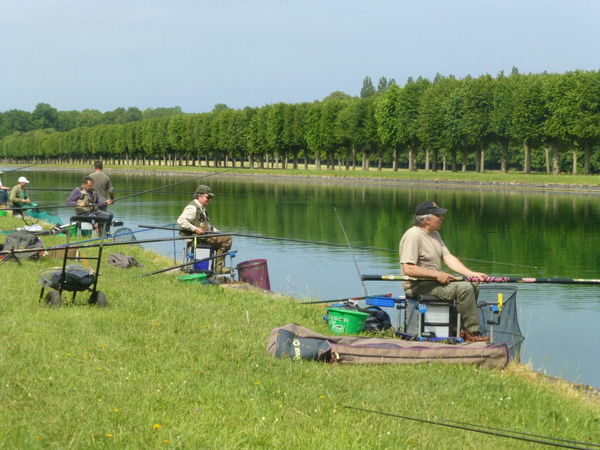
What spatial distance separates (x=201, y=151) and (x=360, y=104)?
3644cm

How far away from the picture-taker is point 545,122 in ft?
206

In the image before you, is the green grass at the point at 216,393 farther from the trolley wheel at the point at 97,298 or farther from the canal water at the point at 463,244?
the canal water at the point at 463,244

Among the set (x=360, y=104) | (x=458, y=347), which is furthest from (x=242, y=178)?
(x=458, y=347)

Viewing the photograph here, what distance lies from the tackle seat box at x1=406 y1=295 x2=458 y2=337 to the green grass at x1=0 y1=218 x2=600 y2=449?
0.85 meters

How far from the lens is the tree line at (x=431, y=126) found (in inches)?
2473

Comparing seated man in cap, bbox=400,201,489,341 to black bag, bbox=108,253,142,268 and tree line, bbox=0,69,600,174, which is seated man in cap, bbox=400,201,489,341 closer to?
black bag, bbox=108,253,142,268

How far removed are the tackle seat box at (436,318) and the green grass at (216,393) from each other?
0.85 meters

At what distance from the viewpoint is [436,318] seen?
8.63 meters

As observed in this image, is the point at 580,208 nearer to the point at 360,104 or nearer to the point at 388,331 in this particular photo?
the point at 388,331

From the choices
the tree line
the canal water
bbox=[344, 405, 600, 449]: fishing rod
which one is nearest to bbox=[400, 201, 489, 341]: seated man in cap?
the canal water

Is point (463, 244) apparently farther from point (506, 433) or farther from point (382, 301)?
point (506, 433)

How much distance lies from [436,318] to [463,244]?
1577 centimetres

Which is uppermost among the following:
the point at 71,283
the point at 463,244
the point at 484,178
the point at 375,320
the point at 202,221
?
the point at 484,178

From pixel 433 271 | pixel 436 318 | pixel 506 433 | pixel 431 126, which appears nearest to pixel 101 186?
pixel 433 271
